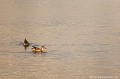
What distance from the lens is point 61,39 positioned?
1255 inches

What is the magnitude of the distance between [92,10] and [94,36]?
12127 millimetres

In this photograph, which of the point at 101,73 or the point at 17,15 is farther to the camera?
the point at 17,15

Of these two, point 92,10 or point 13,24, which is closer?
point 13,24

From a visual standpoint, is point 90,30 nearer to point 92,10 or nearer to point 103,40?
point 103,40

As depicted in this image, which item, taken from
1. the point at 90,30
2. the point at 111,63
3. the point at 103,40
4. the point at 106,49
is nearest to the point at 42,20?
the point at 90,30

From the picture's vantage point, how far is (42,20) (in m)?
39.6

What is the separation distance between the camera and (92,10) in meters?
44.7

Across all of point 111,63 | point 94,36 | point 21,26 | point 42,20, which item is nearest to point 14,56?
point 111,63

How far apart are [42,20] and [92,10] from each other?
6.73 metres

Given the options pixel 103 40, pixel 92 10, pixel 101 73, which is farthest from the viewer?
pixel 92 10

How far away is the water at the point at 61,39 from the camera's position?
24859 millimetres

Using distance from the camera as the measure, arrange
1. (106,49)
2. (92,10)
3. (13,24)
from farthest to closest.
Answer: (92,10) < (13,24) < (106,49)

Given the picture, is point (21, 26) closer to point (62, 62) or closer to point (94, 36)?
point (94, 36)

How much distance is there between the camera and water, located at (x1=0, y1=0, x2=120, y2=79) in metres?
24.9
